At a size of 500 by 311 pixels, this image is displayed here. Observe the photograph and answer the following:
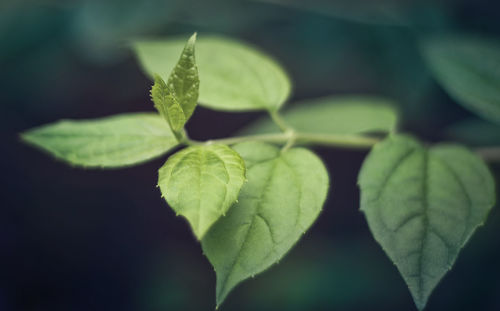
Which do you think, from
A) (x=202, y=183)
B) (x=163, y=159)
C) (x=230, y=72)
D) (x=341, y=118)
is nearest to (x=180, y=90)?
(x=202, y=183)

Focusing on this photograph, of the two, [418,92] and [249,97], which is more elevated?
[249,97]

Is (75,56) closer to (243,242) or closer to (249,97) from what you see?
(249,97)

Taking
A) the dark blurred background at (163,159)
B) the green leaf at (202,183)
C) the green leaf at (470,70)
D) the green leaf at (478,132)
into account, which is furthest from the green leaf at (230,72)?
the dark blurred background at (163,159)

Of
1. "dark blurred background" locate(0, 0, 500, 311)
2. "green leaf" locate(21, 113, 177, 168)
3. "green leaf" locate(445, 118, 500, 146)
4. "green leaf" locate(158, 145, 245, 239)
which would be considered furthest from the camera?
"dark blurred background" locate(0, 0, 500, 311)

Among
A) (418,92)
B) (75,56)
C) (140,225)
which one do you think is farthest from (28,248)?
(418,92)

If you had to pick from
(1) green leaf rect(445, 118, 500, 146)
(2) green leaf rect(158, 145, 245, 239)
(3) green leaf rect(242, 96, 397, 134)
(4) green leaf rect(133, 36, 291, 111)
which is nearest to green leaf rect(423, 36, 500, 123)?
(3) green leaf rect(242, 96, 397, 134)

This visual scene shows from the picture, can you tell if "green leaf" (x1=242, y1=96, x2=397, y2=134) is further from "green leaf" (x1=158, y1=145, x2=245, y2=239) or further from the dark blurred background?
the dark blurred background
